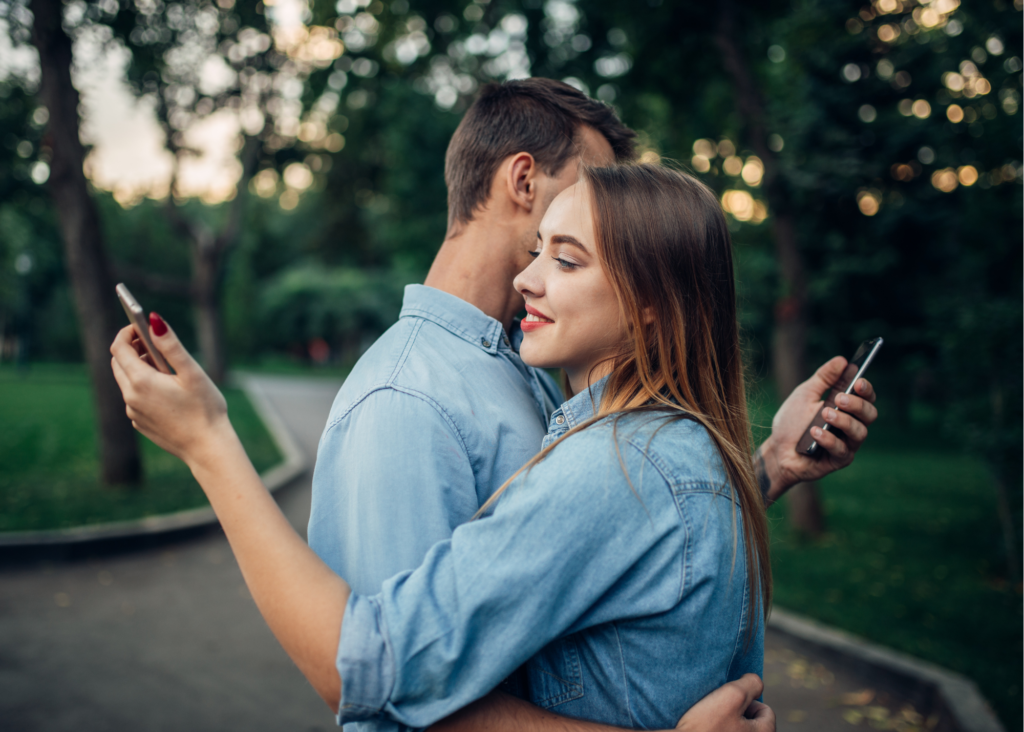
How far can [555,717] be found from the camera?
138 centimetres

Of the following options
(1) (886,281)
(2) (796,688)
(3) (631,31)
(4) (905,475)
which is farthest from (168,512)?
(1) (886,281)

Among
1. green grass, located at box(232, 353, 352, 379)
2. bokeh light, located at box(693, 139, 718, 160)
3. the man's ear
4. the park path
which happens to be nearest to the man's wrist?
the man's ear

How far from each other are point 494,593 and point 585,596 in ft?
0.57

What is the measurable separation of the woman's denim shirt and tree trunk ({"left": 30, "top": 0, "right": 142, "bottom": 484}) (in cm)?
855

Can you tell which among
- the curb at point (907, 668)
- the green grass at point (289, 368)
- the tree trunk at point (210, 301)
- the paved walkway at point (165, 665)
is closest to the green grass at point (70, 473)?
the paved walkway at point (165, 665)

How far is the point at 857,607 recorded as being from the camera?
6.06m

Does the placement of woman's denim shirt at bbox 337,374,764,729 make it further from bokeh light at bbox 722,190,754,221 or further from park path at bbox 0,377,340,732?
bokeh light at bbox 722,190,754,221

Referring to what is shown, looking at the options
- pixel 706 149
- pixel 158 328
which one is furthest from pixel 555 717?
pixel 706 149

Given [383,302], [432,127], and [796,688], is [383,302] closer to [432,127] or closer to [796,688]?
[432,127]

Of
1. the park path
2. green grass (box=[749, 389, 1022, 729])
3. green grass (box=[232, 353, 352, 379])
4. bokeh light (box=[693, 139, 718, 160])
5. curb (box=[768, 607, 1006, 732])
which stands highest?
bokeh light (box=[693, 139, 718, 160])

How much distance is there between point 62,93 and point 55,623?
6425 millimetres

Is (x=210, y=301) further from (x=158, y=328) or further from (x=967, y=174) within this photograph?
(x=158, y=328)

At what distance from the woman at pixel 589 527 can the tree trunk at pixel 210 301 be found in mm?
21294

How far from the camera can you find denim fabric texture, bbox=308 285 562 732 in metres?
1.37
